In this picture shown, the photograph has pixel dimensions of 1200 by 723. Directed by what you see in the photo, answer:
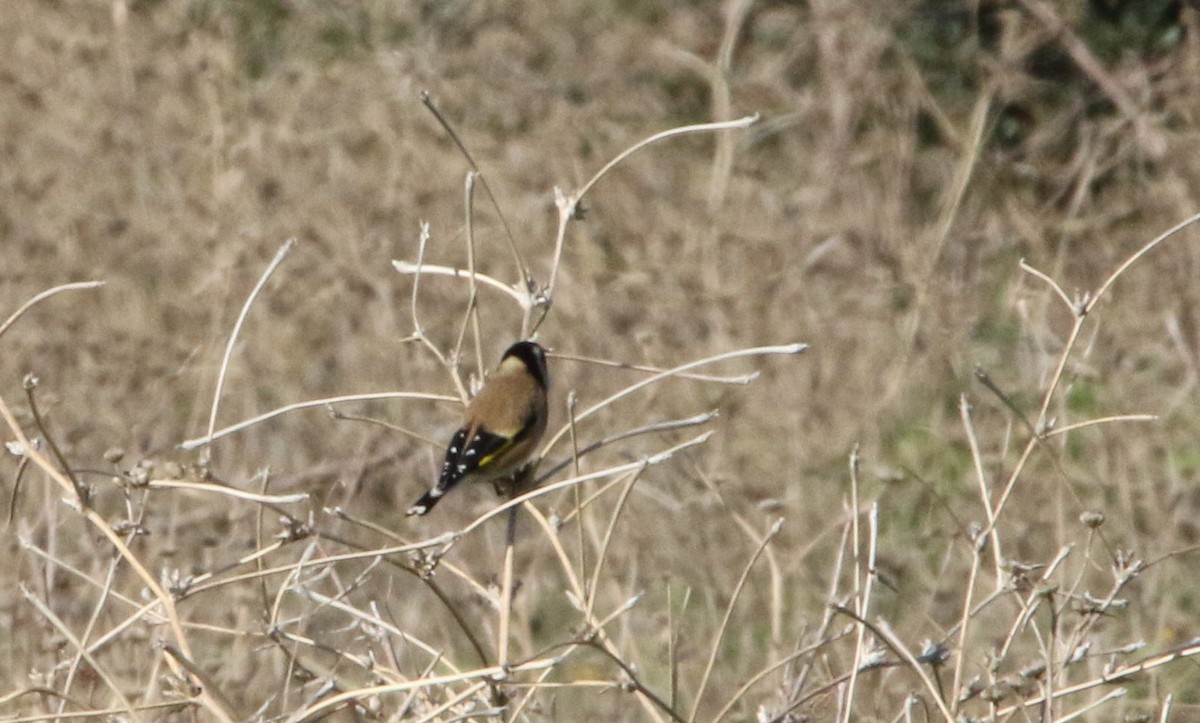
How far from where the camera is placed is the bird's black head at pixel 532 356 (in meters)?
4.07

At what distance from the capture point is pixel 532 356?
4383mm

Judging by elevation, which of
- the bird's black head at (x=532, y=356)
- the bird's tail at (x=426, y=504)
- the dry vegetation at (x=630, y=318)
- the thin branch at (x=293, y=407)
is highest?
the thin branch at (x=293, y=407)

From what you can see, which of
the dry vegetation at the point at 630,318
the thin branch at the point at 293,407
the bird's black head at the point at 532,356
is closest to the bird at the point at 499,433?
the bird's black head at the point at 532,356

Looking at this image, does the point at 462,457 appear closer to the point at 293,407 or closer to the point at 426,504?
the point at 426,504

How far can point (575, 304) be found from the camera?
754cm

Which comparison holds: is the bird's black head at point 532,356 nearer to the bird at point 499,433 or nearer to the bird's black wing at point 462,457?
the bird at point 499,433

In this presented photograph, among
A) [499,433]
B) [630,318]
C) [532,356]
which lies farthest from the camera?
[630,318]

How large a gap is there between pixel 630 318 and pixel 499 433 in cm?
339

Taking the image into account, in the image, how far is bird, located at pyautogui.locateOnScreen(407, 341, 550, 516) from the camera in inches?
172

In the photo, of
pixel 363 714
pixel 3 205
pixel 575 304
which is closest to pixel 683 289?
pixel 575 304

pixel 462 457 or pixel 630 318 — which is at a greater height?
pixel 462 457

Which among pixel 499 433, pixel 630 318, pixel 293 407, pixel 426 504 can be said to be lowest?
pixel 630 318

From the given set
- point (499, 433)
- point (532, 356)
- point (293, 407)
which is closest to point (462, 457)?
point (499, 433)

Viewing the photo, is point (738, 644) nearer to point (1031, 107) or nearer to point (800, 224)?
point (800, 224)
